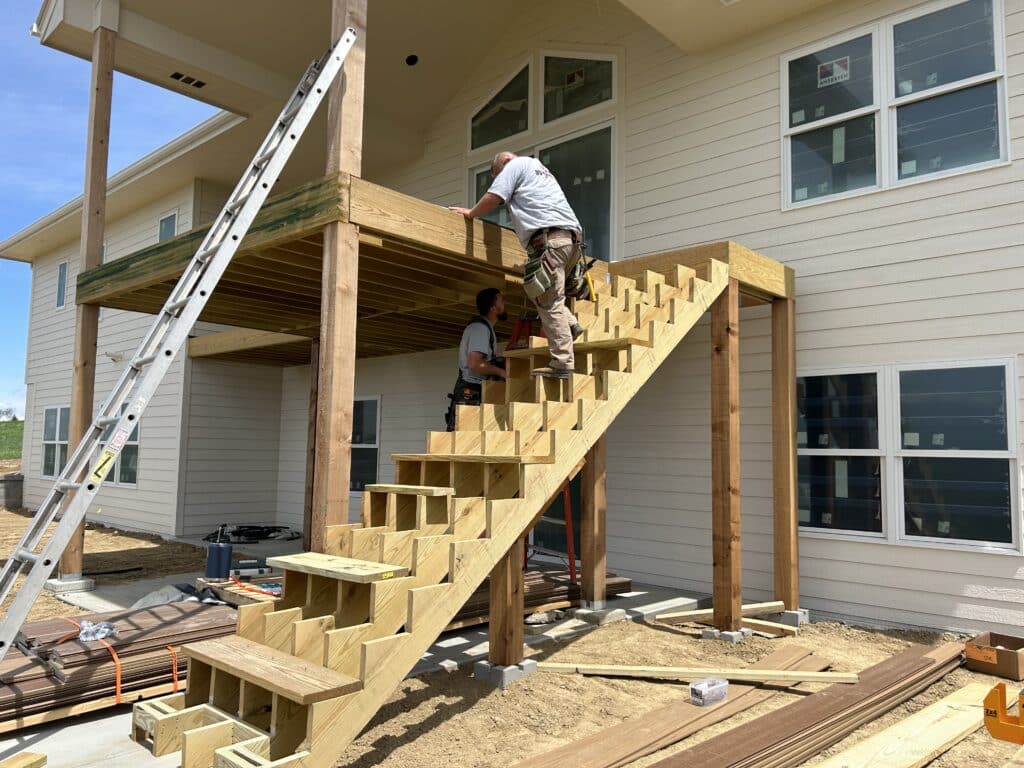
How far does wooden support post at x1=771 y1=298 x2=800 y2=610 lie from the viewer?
6.19 m

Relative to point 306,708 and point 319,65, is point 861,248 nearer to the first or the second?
point 319,65

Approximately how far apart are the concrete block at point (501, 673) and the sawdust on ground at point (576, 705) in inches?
2.0

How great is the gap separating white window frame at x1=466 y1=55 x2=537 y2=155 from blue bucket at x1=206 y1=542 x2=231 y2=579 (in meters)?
5.89

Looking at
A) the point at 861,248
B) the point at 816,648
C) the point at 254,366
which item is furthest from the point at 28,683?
the point at 254,366

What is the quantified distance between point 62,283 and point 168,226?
17.0 feet

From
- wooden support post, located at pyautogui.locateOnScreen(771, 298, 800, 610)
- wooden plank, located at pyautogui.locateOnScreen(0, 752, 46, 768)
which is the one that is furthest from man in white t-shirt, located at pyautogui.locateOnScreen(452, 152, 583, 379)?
wooden plank, located at pyautogui.locateOnScreen(0, 752, 46, 768)

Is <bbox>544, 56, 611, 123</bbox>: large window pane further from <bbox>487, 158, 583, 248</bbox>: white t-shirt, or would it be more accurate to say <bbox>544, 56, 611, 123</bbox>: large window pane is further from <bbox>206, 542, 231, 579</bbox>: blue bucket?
<bbox>206, 542, 231, 579</bbox>: blue bucket

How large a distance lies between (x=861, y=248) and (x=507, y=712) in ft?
15.8

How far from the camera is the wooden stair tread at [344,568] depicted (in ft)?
10.5

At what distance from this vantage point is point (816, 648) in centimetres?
536

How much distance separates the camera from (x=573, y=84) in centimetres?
872

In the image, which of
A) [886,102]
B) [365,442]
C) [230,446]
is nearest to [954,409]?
[886,102]

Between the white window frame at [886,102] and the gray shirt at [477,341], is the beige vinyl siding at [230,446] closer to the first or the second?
the gray shirt at [477,341]

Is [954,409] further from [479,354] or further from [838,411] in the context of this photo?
[479,354]
